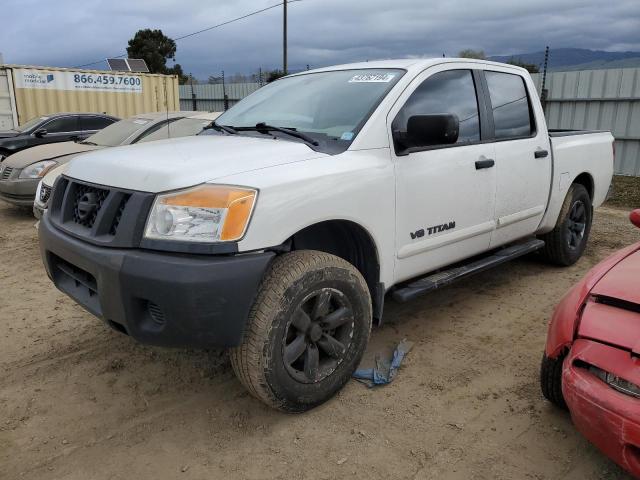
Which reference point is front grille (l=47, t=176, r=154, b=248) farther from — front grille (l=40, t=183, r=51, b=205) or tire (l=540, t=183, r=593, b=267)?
tire (l=540, t=183, r=593, b=267)

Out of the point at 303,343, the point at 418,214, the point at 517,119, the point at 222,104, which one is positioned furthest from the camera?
the point at 222,104

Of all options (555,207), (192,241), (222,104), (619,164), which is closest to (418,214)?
(192,241)

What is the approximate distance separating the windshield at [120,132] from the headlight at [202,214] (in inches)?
208

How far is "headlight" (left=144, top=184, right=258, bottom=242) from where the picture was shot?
2.31m

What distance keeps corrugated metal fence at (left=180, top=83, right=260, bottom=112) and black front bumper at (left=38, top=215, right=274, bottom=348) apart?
666 inches

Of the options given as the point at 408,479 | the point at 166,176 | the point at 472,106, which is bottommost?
the point at 408,479

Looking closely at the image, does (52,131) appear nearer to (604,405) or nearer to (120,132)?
(120,132)

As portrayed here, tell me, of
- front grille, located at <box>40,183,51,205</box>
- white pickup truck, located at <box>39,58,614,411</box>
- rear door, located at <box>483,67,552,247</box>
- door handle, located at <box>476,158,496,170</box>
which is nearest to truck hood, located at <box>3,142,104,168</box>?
front grille, located at <box>40,183,51,205</box>

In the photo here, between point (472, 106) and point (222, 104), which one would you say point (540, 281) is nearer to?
point (472, 106)

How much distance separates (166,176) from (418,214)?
4.99 ft

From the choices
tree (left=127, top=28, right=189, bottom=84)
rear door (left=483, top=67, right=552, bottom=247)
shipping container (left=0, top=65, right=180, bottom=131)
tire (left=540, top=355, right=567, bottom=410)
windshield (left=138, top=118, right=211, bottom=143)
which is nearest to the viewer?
Answer: tire (left=540, top=355, right=567, bottom=410)

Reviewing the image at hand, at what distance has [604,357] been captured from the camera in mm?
2035

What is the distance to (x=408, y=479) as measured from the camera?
2.34 metres

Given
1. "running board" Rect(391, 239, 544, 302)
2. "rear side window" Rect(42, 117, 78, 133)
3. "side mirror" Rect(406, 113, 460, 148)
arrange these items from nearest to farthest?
1. "side mirror" Rect(406, 113, 460, 148)
2. "running board" Rect(391, 239, 544, 302)
3. "rear side window" Rect(42, 117, 78, 133)
